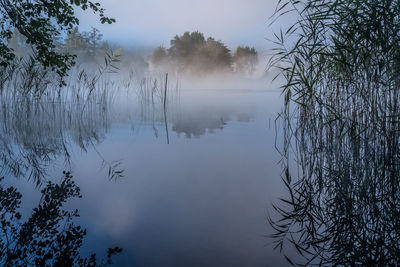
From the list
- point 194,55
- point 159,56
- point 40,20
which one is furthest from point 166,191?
point 159,56

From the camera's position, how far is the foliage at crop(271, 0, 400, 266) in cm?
153

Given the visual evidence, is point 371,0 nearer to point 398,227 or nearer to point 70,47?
point 398,227

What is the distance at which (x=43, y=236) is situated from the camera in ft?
4.93

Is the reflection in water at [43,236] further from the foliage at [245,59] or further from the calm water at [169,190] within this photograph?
the foliage at [245,59]

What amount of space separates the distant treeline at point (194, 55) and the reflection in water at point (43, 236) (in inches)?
1089

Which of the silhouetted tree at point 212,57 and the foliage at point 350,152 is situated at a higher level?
the silhouetted tree at point 212,57

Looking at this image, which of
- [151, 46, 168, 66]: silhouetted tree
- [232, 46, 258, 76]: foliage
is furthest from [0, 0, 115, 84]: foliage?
[232, 46, 258, 76]: foliage

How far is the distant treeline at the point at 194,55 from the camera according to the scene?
28.5 m

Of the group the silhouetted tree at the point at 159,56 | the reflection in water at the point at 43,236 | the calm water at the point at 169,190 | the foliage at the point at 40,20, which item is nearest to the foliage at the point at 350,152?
the calm water at the point at 169,190

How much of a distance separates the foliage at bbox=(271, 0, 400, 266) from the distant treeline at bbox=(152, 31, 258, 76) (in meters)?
26.0

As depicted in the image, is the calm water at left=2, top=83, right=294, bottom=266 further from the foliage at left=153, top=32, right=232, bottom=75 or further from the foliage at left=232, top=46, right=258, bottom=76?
the foliage at left=232, top=46, right=258, bottom=76

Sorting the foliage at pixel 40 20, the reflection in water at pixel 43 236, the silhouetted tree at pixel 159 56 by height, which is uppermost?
the silhouetted tree at pixel 159 56

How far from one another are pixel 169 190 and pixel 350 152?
1909mm

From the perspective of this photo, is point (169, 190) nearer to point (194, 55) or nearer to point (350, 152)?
point (350, 152)
